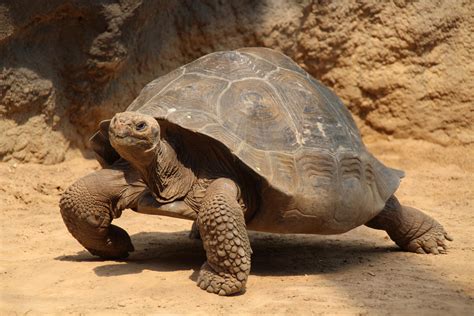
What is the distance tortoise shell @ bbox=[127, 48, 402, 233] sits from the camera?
4.76 meters

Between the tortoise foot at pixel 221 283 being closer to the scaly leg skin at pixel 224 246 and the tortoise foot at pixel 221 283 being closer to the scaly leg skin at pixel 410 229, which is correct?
the scaly leg skin at pixel 224 246

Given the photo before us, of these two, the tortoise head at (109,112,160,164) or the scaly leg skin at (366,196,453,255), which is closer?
the tortoise head at (109,112,160,164)

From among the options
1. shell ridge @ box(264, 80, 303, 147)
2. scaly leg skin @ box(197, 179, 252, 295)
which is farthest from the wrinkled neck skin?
shell ridge @ box(264, 80, 303, 147)

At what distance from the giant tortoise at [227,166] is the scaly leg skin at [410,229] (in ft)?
1.21

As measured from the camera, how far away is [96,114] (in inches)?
330

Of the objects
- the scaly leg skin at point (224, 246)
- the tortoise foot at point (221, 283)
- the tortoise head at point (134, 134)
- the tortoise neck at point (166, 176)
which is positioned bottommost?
the tortoise foot at point (221, 283)

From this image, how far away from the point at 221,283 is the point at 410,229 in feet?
6.04

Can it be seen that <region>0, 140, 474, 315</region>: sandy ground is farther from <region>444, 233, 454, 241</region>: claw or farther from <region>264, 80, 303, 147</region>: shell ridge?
<region>264, 80, 303, 147</region>: shell ridge

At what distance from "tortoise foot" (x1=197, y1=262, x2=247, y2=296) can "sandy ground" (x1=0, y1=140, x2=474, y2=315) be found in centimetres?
5

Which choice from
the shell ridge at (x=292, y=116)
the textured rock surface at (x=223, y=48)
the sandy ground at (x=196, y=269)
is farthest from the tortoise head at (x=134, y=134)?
the textured rock surface at (x=223, y=48)

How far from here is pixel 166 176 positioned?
484cm

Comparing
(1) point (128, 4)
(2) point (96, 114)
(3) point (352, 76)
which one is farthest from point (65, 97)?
(3) point (352, 76)

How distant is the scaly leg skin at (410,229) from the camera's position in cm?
572

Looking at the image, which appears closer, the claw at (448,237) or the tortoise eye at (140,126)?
the tortoise eye at (140,126)
